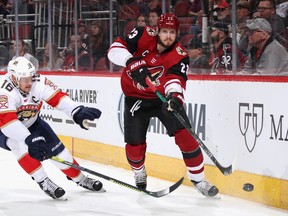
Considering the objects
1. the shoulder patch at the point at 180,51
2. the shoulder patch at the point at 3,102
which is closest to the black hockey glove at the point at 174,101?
the shoulder patch at the point at 180,51

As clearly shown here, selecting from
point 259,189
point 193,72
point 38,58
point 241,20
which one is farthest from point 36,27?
point 259,189

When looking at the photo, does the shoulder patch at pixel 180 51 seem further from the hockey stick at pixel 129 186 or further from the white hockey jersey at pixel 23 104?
the hockey stick at pixel 129 186

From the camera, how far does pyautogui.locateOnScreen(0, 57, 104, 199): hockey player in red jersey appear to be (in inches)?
198

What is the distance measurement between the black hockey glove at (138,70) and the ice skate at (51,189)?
0.91 m

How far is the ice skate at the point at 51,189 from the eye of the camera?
5.25m

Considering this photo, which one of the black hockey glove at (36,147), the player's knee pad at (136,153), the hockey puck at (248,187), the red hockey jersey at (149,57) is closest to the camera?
the black hockey glove at (36,147)

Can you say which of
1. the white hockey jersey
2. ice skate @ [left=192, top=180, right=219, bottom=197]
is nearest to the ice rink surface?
ice skate @ [left=192, top=180, right=219, bottom=197]

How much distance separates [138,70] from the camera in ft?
16.5

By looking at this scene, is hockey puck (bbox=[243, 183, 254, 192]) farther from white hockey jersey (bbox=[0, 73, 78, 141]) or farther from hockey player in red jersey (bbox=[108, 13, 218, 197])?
white hockey jersey (bbox=[0, 73, 78, 141])

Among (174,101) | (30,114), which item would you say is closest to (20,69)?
(30,114)

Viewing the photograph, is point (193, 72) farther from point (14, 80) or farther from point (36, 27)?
point (36, 27)

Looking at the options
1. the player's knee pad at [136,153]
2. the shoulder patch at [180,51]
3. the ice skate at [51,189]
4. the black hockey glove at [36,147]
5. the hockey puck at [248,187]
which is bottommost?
the ice skate at [51,189]

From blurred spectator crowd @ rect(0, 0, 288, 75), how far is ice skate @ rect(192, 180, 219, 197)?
2.67ft

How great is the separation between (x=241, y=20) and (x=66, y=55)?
9.86 ft
